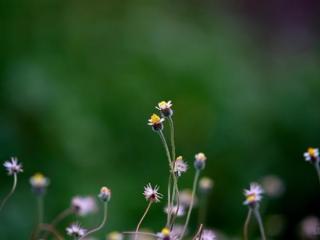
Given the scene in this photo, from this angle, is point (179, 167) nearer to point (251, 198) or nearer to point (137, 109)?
point (251, 198)

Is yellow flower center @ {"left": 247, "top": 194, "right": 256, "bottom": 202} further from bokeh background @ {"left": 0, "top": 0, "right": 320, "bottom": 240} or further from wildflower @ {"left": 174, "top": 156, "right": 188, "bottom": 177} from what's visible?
bokeh background @ {"left": 0, "top": 0, "right": 320, "bottom": 240}

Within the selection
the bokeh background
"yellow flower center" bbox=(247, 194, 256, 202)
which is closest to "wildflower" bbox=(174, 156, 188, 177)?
"yellow flower center" bbox=(247, 194, 256, 202)

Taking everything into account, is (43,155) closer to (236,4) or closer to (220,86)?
(220,86)

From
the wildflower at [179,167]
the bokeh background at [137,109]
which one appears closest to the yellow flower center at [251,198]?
the wildflower at [179,167]

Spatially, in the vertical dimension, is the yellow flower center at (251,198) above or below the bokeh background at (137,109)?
below

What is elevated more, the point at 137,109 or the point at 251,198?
the point at 137,109

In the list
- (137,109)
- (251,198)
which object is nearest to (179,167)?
(251,198)

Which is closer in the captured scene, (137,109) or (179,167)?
(179,167)

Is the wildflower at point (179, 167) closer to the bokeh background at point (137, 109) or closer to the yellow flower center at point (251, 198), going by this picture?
the yellow flower center at point (251, 198)
